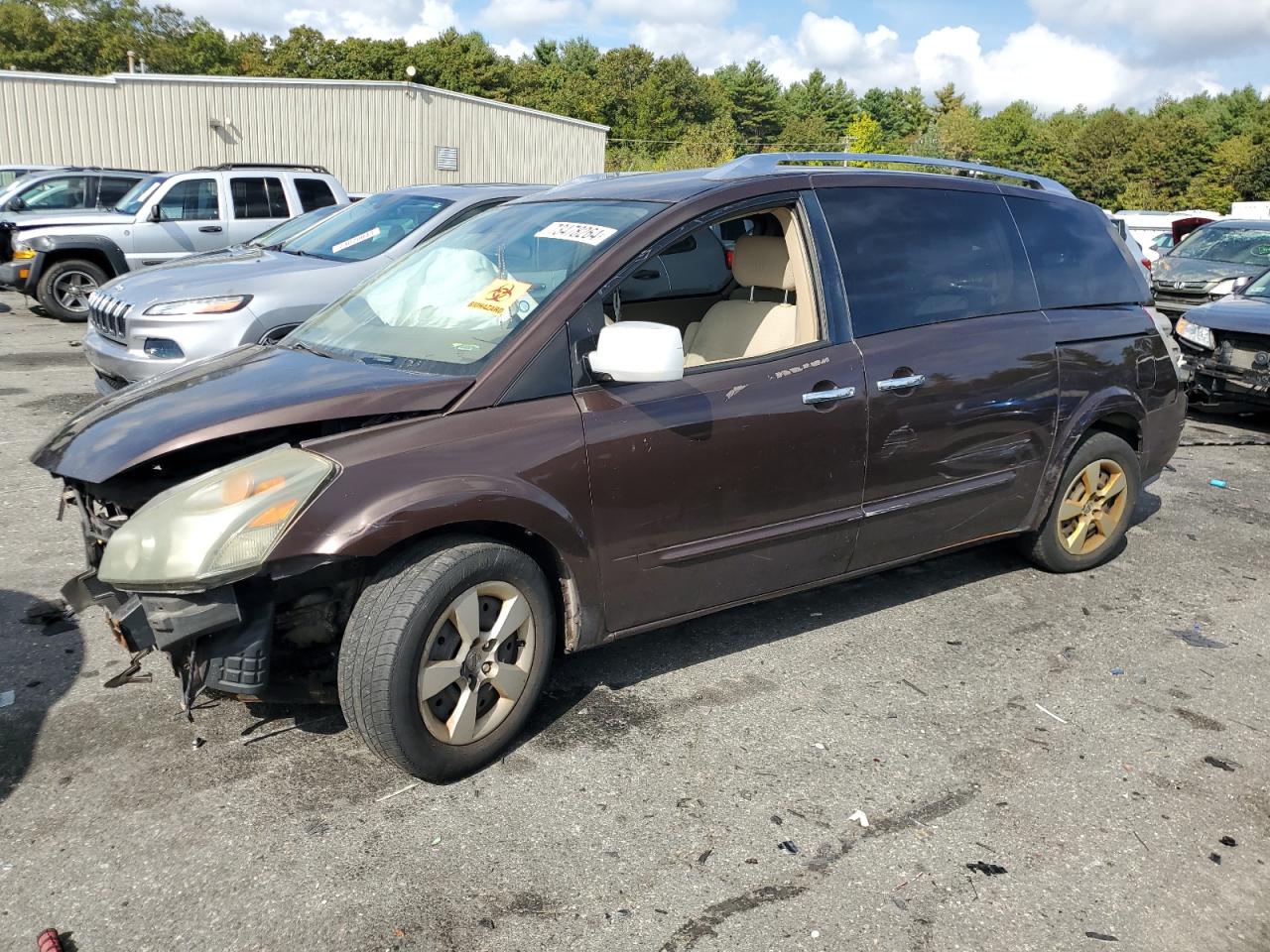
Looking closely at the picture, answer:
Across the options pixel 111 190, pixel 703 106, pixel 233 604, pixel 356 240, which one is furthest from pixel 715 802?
pixel 703 106

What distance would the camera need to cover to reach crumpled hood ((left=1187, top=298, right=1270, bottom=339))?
8.60 metres

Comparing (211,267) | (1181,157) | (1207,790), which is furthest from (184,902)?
(1181,157)

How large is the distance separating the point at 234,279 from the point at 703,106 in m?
82.6

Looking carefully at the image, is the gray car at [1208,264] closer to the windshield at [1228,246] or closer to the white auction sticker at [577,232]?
the windshield at [1228,246]

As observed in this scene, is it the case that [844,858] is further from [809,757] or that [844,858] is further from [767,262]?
[767,262]

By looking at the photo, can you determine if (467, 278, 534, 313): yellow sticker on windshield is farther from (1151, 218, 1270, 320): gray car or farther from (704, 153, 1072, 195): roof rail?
(1151, 218, 1270, 320): gray car

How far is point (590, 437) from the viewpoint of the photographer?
A: 10.9 feet

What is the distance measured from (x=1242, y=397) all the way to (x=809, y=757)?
23.8ft

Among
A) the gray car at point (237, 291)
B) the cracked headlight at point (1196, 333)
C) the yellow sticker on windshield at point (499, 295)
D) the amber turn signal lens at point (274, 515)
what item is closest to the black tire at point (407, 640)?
the amber turn signal lens at point (274, 515)

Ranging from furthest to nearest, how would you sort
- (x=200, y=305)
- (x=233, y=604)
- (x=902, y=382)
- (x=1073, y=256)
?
(x=200, y=305), (x=1073, y=256), (x=902, y=382), (x=233, y=604)

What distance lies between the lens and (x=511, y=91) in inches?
2776

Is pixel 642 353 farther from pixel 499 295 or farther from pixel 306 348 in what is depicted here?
pixel 306 348

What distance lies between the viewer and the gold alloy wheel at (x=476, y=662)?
3.07 meters

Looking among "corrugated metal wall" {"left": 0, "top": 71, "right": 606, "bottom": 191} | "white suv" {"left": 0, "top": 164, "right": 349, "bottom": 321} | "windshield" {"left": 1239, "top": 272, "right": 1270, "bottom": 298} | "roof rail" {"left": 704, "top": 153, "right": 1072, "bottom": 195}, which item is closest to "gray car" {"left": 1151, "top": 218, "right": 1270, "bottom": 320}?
"windshield" {"left": 1239, "top": 272, "right": 1270, "bottom": 298}
